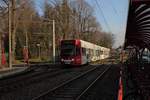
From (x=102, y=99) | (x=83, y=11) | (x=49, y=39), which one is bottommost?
(x=102, y=99)

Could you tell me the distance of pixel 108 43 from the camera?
138 m

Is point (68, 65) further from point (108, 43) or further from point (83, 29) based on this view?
point (108, 43)

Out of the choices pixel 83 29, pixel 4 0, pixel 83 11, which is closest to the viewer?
pixel 4 0

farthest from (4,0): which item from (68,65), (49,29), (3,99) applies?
(49,29)

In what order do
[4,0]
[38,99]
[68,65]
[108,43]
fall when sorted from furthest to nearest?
1. [108,43]
2. [4,0]
3. [68,65]
4. [38,99]

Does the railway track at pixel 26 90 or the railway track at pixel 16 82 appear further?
the railway track at pixel 16 82

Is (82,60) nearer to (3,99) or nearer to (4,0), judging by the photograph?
(4,0)

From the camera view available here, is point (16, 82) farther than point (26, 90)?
Yes

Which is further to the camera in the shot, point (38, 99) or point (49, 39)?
point (49, 39)

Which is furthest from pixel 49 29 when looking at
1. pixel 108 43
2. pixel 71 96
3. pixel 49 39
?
pixel 71 96

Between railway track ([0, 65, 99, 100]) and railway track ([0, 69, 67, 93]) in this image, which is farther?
railway track ([0, 69, 67, 93])

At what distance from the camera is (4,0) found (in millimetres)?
46781

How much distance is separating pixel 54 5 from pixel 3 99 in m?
50.7

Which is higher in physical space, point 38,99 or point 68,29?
point 68,29
